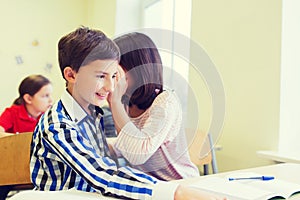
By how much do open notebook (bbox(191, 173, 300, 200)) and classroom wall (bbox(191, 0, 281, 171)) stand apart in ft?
2.63

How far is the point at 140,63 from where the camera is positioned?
66 cm

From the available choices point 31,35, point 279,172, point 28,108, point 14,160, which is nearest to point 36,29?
point 31,35

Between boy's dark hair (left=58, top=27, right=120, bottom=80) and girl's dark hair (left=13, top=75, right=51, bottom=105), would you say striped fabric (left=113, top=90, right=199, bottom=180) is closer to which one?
boy's dark hair (left=58, top=27, right=120, bottom=80)

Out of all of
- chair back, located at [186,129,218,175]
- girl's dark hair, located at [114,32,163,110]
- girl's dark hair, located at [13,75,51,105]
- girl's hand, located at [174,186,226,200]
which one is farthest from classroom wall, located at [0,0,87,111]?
girl's hand, located at [174,186,226,200]

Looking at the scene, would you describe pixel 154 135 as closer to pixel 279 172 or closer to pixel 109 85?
pixel 109 85

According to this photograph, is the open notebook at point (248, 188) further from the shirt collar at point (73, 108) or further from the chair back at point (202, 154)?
the chair back at point (202, 154)

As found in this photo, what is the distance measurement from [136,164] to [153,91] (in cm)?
16

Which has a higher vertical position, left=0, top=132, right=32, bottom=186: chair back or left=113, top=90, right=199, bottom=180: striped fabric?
left=113, top=90, right=199, bottom=180: striped fabric

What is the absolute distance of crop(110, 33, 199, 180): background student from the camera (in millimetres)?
662

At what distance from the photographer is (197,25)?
6.24 ft

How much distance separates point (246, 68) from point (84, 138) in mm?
1154

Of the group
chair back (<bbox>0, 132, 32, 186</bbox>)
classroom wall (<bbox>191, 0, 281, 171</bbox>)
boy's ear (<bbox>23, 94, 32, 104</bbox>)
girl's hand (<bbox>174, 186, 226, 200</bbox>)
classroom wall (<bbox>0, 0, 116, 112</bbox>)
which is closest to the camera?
girl's hand (<bbox>174, 186, 226, 200</bbox>)

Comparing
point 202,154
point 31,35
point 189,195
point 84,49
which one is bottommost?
point 202,154

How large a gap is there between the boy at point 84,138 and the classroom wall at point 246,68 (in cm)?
102
